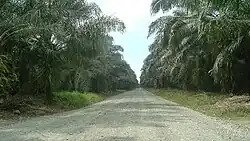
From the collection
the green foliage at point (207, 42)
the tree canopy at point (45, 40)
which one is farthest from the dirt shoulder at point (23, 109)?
the green foliage at point (207, 42)

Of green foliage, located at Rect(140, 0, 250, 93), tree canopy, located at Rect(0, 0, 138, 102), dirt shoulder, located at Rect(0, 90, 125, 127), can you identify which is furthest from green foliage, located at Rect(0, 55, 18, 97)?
green foliage, located at Rect(140, 0, 250, 93)

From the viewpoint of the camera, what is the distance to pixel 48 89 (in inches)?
1107

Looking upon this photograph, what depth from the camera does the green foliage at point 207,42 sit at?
71.4 ft

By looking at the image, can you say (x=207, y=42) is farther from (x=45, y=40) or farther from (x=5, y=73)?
(x=5, y=73)

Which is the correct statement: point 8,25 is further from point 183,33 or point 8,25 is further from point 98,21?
point 183,33

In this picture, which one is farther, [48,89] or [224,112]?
[48,89]

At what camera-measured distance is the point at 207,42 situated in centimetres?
3344

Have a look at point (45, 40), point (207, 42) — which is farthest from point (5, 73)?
point (207, 42)

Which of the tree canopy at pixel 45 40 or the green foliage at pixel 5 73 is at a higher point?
the tree canopy at pixel 45 40

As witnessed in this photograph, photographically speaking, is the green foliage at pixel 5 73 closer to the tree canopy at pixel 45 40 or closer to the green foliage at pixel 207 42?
the tree canopy at pixel 45 40

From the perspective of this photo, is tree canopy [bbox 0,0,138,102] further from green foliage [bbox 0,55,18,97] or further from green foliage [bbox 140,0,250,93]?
green foliage [bbox 140,0,250,93]

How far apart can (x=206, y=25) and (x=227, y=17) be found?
4456 mm

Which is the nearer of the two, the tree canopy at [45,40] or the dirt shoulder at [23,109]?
the dirt shoulder at [23,109]

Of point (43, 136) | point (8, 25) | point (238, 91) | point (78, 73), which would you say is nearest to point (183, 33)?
point (238, 91)
